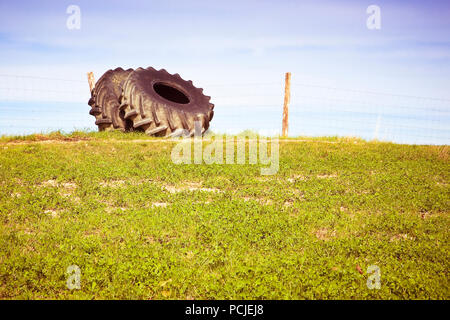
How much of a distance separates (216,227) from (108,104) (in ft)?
42.1

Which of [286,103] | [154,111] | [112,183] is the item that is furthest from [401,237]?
[286,103]

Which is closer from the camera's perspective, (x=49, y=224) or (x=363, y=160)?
(x=49, y=224)

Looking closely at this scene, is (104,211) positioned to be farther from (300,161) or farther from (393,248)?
(300,161)

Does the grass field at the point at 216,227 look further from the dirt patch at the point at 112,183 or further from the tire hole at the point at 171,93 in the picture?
the tire hole at the point at 171,93

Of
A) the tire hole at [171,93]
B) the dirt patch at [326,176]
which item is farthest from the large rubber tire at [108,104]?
the dirt patch at [326,176]

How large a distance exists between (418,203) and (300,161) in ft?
13.9

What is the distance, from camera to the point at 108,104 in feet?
57.4

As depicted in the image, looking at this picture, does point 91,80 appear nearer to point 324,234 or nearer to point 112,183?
point 112,183

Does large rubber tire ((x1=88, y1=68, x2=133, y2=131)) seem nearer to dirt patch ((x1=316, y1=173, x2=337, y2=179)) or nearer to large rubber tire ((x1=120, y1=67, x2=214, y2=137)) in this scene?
large rubber tire ((x1=120, y1=67, x2=214, y2=137))

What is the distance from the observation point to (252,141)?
1423cm

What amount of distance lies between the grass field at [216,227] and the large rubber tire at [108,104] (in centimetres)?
517

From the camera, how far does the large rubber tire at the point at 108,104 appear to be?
1728 centimetres

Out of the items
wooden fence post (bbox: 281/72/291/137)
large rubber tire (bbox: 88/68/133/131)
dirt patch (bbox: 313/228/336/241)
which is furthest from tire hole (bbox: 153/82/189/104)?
dirt patch (bbox: 313/228/336/241)

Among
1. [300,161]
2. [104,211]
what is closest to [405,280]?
[104,211]
